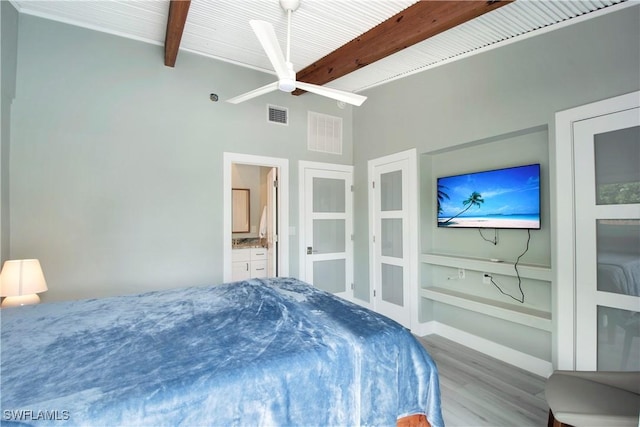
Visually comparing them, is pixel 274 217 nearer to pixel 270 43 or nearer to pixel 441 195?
pixel 441 195

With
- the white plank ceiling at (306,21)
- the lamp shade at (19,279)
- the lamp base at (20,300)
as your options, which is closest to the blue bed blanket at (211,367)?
the lamp shade at (19,279)

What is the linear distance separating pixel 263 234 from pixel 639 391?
4.49 metres

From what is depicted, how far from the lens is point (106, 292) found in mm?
2867

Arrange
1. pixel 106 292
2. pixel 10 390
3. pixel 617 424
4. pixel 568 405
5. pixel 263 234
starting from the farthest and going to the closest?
1. pixel 263 234
2. pixel 106 292
3. pixel 568 405
4. pixel 617 424
5. pixel 10 390

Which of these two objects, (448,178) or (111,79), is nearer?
(111,79)

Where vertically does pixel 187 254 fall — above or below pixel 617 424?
above

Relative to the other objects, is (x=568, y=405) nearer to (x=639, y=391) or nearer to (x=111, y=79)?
(x=639, y=391)

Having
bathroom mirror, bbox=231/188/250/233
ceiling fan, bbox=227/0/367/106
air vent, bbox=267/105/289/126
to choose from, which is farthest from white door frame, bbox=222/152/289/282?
bathroom mirror, bbox=231/188/250/233

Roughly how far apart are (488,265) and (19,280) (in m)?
3.84

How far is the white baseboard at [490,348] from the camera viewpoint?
258 centimetres

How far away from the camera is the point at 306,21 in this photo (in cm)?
264

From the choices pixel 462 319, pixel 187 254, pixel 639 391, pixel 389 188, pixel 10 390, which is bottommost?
pixel 462 319

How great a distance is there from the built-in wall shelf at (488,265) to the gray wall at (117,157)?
8.05ft

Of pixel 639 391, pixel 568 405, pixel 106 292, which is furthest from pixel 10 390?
pixel 639 391
